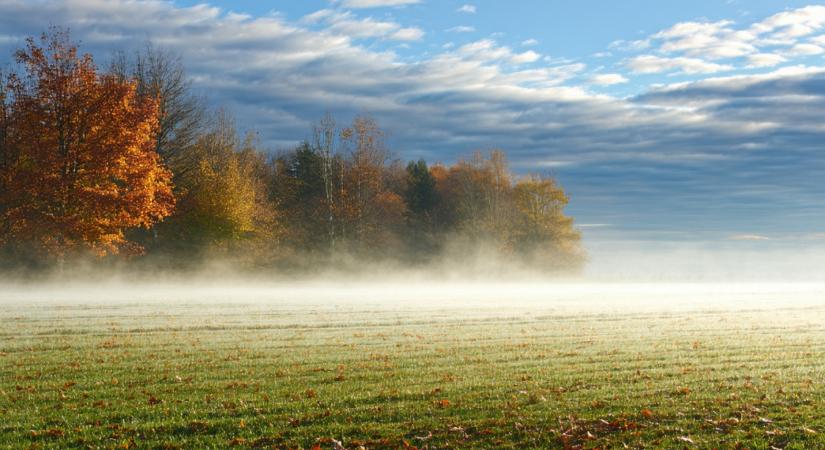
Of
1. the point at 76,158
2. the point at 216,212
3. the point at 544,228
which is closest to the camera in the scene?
the point at 76,158

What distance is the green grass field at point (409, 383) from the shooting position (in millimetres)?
→ 9656

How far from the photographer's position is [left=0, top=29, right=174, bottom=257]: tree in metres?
40.3

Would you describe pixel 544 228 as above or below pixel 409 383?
above

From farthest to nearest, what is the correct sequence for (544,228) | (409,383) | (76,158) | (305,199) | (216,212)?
1. (544,228)
2. (305,199)
3. (216,212)
4. (76,158)
5. (409,383)

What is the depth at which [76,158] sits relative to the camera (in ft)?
135

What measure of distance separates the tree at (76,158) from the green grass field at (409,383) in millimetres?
15181

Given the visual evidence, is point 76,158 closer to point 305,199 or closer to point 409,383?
point 305,199

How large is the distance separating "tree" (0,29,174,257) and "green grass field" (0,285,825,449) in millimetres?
15181

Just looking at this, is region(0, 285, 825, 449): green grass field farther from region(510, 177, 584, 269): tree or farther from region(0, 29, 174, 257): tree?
region(510, 177, 584, 269): tree

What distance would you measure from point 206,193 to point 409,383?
137 feet

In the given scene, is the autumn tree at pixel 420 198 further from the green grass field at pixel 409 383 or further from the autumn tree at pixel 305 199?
the green grass field at pixel 409 383

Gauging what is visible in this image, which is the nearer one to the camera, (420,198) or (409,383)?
(409,383)

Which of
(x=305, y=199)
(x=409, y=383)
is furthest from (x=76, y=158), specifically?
(x=409, y=383)

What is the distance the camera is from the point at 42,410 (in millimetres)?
11320
